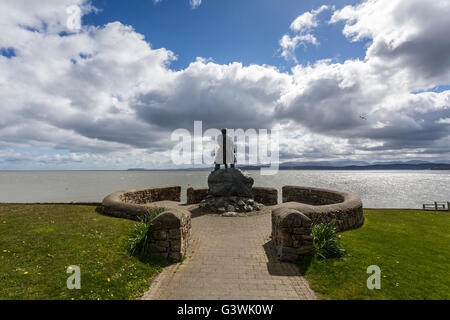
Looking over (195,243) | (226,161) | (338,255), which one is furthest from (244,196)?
(338,255)

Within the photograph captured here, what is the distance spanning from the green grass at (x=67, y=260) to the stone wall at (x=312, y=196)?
1113 cm

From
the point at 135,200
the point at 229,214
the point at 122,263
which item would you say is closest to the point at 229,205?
the point at 229,214

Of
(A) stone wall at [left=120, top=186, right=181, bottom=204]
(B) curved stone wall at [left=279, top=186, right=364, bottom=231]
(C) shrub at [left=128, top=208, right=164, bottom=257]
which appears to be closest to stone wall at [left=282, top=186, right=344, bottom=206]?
(B) curved stone wall at [left=279, top=186, right=364, bottom=231]

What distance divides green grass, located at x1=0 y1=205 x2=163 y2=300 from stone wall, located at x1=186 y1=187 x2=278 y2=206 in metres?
8.26

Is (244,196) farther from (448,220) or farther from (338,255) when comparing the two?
(448,220)

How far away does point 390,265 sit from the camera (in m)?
6.24

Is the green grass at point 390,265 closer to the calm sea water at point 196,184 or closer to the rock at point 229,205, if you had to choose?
the rock at point 229,205

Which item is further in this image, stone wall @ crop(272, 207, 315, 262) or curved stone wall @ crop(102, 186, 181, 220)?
curved stone wall @ crop(102, 186, 181, 220)

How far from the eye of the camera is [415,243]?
8.01m

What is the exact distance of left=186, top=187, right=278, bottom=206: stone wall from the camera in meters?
17.2

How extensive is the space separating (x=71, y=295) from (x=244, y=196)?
11.9 m

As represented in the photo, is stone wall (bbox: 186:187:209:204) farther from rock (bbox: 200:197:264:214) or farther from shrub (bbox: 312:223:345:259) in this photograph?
shrub (bbox: 312:223:345:259)

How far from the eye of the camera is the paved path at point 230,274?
518cm
